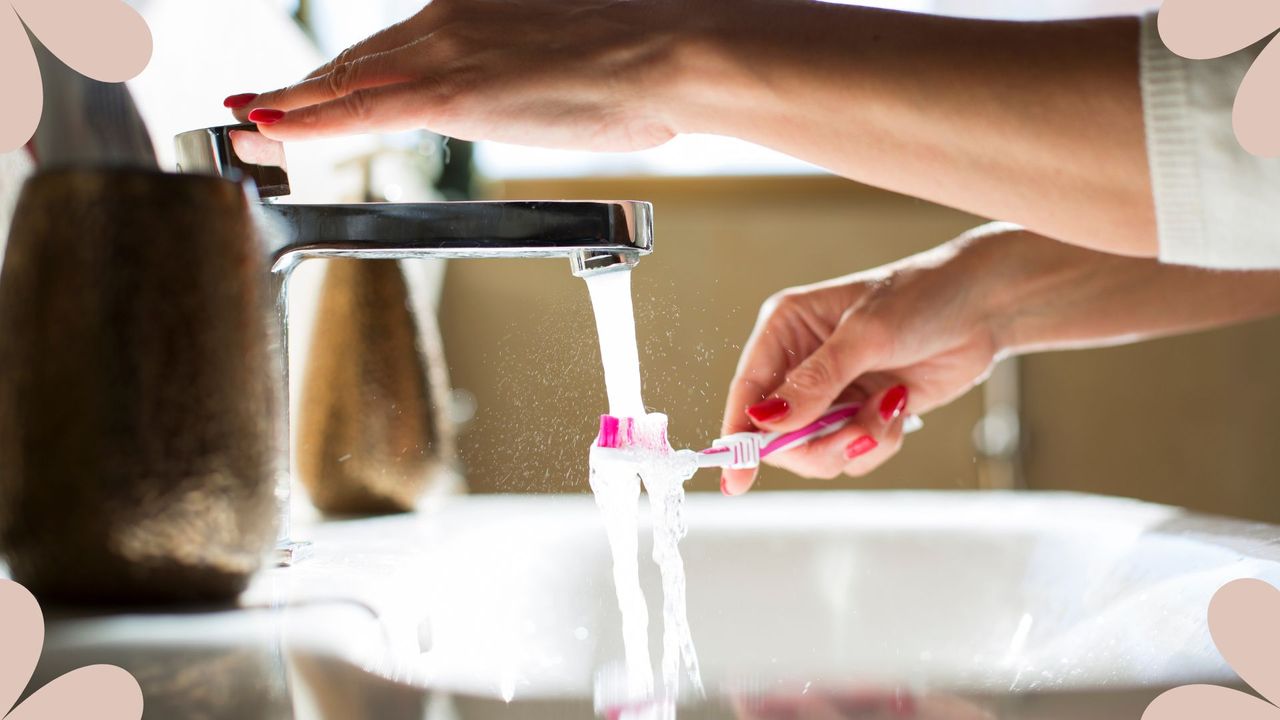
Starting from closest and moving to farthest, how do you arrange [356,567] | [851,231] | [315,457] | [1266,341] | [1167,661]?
1. [1167,661]
2. [356,567]
3. [315,457]
4. [851,231]
5. [1266,341]

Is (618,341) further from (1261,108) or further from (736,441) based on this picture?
(1261,108)

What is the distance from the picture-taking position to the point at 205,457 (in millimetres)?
323

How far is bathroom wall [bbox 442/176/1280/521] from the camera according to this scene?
0.42 metres

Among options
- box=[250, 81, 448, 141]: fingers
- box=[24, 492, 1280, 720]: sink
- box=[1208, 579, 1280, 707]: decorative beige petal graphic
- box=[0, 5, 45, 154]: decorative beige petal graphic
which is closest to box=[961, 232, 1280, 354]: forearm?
box=[24, 492, 1280, 720]: sink

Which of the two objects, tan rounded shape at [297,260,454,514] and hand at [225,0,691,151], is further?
→ tan rounded shape at [297,260,454,514]

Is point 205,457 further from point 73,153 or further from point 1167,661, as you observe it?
point 1167,661

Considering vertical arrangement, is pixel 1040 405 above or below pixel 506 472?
below

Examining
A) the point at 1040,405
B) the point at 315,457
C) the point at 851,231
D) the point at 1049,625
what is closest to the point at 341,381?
the point at 315,457

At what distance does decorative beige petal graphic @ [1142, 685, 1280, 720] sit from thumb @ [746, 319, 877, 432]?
0.25 meters

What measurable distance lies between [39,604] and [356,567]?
0.13m

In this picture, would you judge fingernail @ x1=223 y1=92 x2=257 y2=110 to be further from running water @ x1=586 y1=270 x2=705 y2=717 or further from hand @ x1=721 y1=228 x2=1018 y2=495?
hand @ x1=721 y1=228 x2=1018 y2=495

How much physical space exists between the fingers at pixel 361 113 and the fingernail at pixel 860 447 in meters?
0.30

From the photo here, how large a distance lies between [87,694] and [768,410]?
31cm

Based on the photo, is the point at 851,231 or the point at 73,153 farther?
the point at 851,231
